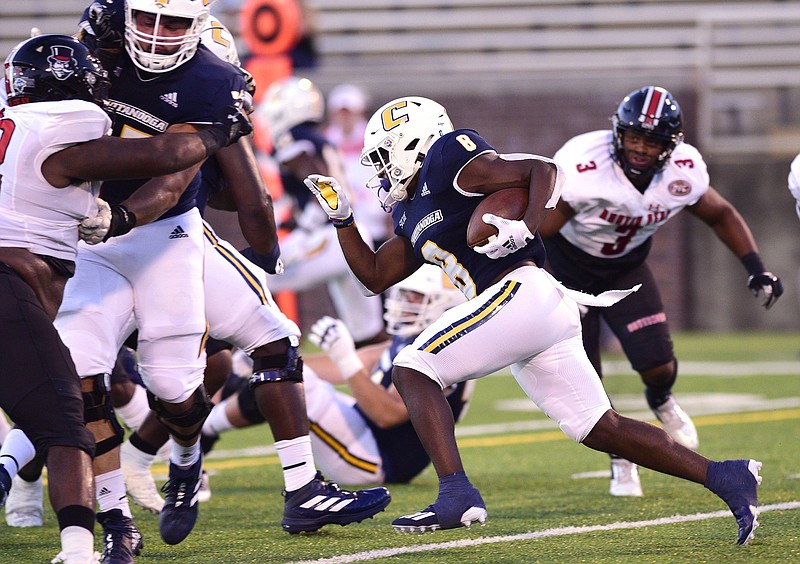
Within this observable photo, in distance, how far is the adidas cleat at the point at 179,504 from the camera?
4.21 metres

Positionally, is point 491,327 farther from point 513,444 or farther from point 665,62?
point 665,62

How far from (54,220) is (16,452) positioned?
101 cm

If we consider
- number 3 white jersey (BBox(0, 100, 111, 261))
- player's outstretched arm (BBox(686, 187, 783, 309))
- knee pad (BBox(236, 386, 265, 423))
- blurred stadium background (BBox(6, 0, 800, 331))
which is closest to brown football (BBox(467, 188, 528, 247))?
number 3 white jersey (BBox(0, 100, 111, 261))

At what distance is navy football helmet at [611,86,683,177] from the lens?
5070 millimetres

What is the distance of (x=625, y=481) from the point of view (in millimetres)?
5129

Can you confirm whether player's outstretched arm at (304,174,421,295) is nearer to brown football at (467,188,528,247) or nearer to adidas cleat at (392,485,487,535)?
brown football at (467,188,528,247)

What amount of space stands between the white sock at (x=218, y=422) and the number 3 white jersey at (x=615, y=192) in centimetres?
165

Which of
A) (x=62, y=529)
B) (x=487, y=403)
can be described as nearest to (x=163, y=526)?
(x=62, y=529)

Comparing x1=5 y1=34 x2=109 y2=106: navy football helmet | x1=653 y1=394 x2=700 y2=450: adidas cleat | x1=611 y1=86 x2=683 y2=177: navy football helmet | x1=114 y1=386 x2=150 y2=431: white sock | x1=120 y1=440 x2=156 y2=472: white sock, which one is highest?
x1=5 y1=34 x2=109 y2=106: navy football helmet

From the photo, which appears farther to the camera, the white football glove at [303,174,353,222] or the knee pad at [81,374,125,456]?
the white football glove at [303,174,353,222]

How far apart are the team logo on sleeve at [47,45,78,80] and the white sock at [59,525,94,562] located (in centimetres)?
124

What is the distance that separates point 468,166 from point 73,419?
1385 mm

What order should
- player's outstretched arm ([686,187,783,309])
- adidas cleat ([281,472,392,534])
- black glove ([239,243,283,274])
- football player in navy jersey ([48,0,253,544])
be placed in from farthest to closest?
1. player's outstretched arm ([686,187,783,309])
2. black glove ([239,243,283,274])
3. adidas cleat ([281,472,392,534])
4. football player in navy jersey ([48,0,253,544])

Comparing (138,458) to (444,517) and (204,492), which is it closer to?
(204,492)
